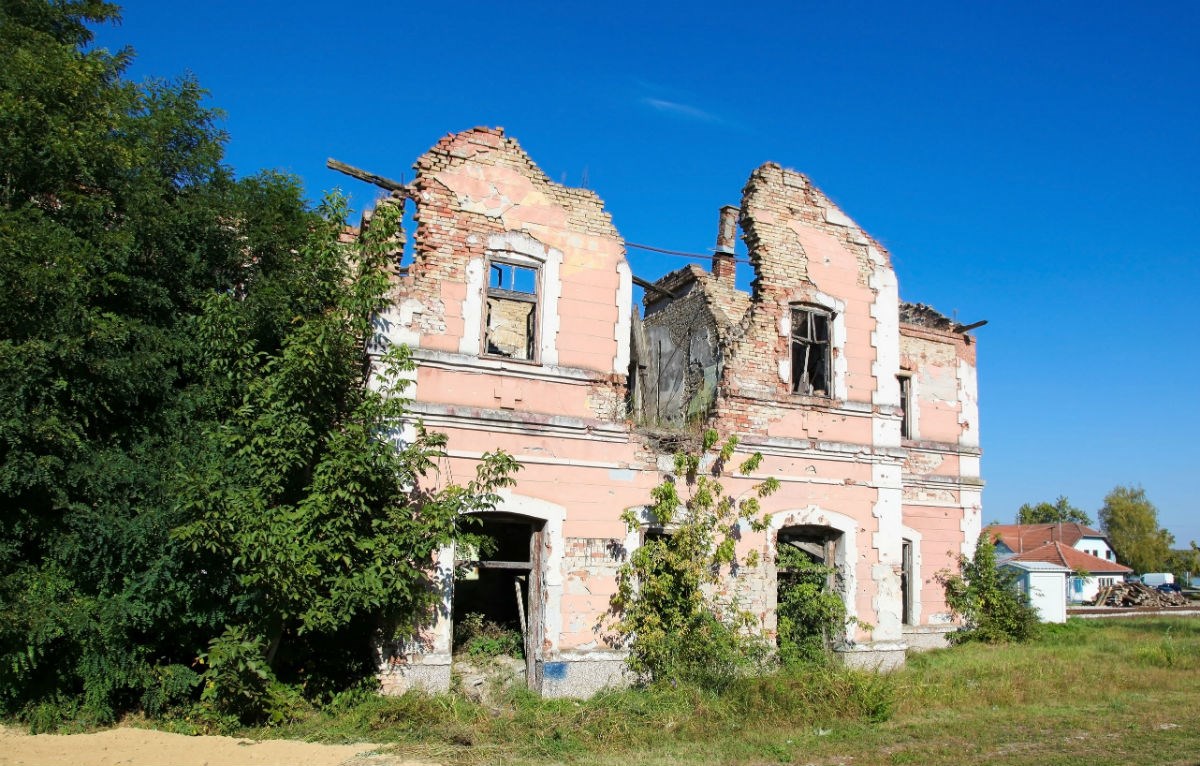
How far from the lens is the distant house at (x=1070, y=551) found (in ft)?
139

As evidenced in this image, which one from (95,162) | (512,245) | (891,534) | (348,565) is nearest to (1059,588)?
(891,534)

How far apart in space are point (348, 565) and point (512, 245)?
463 centimetres

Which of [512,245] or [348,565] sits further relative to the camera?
[512,245]

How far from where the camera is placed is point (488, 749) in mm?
8305

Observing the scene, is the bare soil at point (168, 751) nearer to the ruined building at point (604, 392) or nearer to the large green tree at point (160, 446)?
the large green tree at point (160, 446)

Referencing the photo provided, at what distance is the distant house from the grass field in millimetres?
26693

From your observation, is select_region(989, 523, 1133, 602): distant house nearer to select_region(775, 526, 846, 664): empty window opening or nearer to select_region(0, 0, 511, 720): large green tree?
select_region(775, 526, 846, 664): empty window opening

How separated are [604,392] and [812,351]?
414 centimetres

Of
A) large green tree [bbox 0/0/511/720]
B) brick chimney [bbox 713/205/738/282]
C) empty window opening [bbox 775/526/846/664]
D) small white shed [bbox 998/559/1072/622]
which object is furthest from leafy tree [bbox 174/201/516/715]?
small white shed [bbox 998/559/1072/622]

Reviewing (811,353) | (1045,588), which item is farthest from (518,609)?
(1045,588)

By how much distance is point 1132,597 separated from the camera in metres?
33.0

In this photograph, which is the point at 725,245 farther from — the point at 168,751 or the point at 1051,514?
the point at 1051,514

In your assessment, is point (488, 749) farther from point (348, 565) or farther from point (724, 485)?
point (724, 485)

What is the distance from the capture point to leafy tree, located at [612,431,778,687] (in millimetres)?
10469
